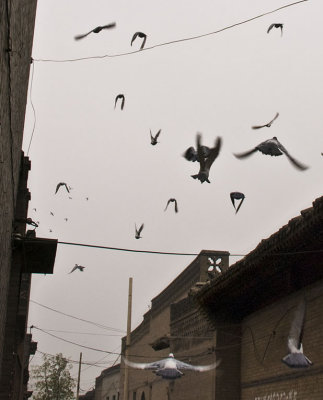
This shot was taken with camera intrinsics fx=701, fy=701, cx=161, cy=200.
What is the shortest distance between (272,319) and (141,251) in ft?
8.68

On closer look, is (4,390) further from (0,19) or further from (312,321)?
(0,19)

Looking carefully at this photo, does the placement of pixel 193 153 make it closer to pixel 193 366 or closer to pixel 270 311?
pixel 270 311

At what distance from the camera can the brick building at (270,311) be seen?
8297 mm

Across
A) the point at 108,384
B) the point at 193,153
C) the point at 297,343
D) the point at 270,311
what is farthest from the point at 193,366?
the point at 108,384

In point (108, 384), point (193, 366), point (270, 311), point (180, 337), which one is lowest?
point (193, 366)

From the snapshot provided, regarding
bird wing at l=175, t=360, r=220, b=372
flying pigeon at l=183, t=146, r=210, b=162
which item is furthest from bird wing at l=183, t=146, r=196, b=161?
bird wing at l=175, t=360, r=220, b=372

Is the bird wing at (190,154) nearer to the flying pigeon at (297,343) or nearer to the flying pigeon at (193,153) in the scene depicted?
the flying pigeon at (193,153)

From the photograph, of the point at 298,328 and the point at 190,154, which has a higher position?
the point at 190,154

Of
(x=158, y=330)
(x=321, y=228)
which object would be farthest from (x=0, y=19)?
(x=158, y=330)

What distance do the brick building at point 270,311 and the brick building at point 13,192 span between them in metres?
2.84

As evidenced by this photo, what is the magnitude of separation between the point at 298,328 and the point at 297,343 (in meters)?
0.26

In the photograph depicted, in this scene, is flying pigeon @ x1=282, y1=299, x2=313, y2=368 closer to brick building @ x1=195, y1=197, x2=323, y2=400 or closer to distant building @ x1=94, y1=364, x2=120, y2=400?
brick building @ x1=195, y1=197, x2=323, y2=400

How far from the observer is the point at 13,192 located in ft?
25.0

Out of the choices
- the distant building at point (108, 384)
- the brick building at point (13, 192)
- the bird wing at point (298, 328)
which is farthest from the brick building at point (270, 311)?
the distant building at point (108, 384)
